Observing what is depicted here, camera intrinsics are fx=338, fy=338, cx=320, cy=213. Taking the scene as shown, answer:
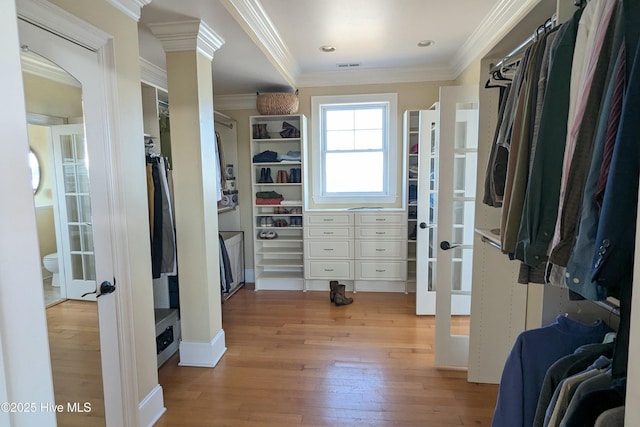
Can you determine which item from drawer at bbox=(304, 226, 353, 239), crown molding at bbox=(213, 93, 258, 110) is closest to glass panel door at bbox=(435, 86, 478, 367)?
drawer at bbox=(304, 226, 353, 239)

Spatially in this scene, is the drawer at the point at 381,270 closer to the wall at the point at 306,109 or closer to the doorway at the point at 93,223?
the wall at the point at 306,109

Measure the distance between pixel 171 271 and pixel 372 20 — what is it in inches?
99.7

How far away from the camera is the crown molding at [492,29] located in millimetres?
2315

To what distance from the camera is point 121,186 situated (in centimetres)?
171

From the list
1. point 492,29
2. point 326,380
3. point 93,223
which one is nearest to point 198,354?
point 326,380

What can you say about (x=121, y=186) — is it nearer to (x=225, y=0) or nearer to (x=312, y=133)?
(x=225, y=0)

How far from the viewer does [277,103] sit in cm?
396

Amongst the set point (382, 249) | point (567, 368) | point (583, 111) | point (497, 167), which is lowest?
point (382, 249)

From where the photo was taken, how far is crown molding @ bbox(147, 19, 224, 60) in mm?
2231

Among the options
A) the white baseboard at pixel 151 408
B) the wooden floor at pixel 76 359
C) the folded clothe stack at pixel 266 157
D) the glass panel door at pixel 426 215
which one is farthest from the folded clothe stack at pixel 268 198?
the wooden floor at pixel 76 359

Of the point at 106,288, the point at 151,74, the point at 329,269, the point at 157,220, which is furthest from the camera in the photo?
the point at 329,269

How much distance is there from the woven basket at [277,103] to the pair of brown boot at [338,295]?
2114 millimetres

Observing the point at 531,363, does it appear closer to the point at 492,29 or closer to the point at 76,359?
the point at 76,359

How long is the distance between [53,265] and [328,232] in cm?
301
